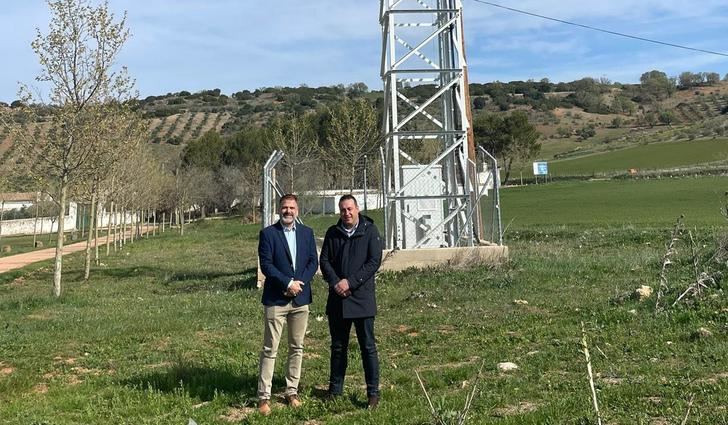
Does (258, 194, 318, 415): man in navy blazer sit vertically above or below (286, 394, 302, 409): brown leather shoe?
above

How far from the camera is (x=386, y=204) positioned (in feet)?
47.6

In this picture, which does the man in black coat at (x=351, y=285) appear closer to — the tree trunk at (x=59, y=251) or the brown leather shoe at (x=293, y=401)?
the brown leather shoe at (x=293, y=401)

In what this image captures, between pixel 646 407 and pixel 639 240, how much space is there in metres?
14.8

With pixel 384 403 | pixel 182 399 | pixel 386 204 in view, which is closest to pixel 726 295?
pixel 384 403

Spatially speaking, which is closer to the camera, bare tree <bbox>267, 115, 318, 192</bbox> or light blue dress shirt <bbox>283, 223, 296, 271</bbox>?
light blue dress shirt <bbox>283, 223, 296, 271</bbox>

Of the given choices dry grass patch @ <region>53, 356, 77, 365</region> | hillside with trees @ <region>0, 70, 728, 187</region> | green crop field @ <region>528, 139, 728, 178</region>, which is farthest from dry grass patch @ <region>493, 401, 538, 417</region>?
green crop field @ <region>528, 139, 728, 178</region>

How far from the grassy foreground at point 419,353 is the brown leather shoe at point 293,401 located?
10 cm

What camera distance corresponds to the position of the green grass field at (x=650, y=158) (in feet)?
241

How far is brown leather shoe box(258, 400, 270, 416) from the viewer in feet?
16.8

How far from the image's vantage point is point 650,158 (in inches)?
3083

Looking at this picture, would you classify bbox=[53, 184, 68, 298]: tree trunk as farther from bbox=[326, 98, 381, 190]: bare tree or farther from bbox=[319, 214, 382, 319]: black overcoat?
bbox=[326, 98, 381, 190]: bare tree

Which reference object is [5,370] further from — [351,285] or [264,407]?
[351,285]

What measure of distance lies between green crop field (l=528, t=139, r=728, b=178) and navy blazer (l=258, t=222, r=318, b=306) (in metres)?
72.5

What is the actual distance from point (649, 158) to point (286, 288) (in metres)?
82.3
